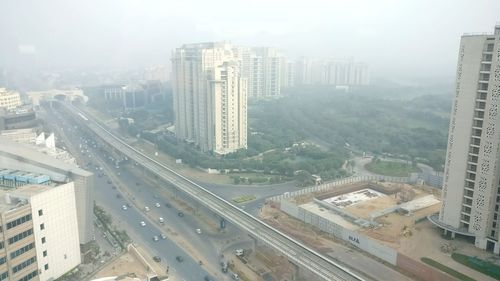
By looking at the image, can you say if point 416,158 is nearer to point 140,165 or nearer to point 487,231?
point 487,231

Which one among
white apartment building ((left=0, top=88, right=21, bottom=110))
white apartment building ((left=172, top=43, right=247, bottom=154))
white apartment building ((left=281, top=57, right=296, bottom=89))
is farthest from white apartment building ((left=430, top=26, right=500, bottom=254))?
white apartment building ((left=281, top=57, right=296, bottom=89))

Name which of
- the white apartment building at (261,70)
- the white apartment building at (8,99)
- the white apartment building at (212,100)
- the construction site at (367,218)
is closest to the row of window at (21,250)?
the construction site at (367,218)

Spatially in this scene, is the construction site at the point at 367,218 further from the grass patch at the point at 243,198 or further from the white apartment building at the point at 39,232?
the white apartment building at the point at 39,232

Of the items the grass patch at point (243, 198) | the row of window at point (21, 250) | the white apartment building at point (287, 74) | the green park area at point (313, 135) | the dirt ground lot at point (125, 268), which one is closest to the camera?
the row of window at point (21, 250)

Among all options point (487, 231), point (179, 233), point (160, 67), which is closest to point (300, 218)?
point (179, 233)

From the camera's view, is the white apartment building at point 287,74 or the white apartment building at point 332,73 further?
the white apartment building at point 332,73

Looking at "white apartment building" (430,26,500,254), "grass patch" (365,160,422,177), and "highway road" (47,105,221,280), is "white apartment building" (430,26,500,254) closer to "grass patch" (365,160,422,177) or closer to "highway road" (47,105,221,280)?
"grass patch" (365,160,422,177)

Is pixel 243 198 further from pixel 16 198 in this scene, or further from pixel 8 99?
pixel 8 99
